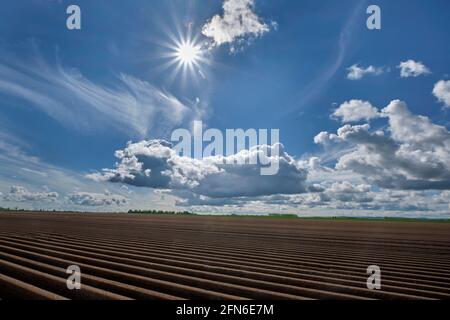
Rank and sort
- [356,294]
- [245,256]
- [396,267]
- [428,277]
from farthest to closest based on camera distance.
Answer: [245,256] < [396,267] < [428,277] < [356,294]

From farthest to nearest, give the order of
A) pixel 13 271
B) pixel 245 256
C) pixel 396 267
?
pixel 245 256, pixel 396 267, pixel 13 271

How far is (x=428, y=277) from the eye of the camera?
5344 mm

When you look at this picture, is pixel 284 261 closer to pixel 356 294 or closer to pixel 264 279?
pixel 264 279
